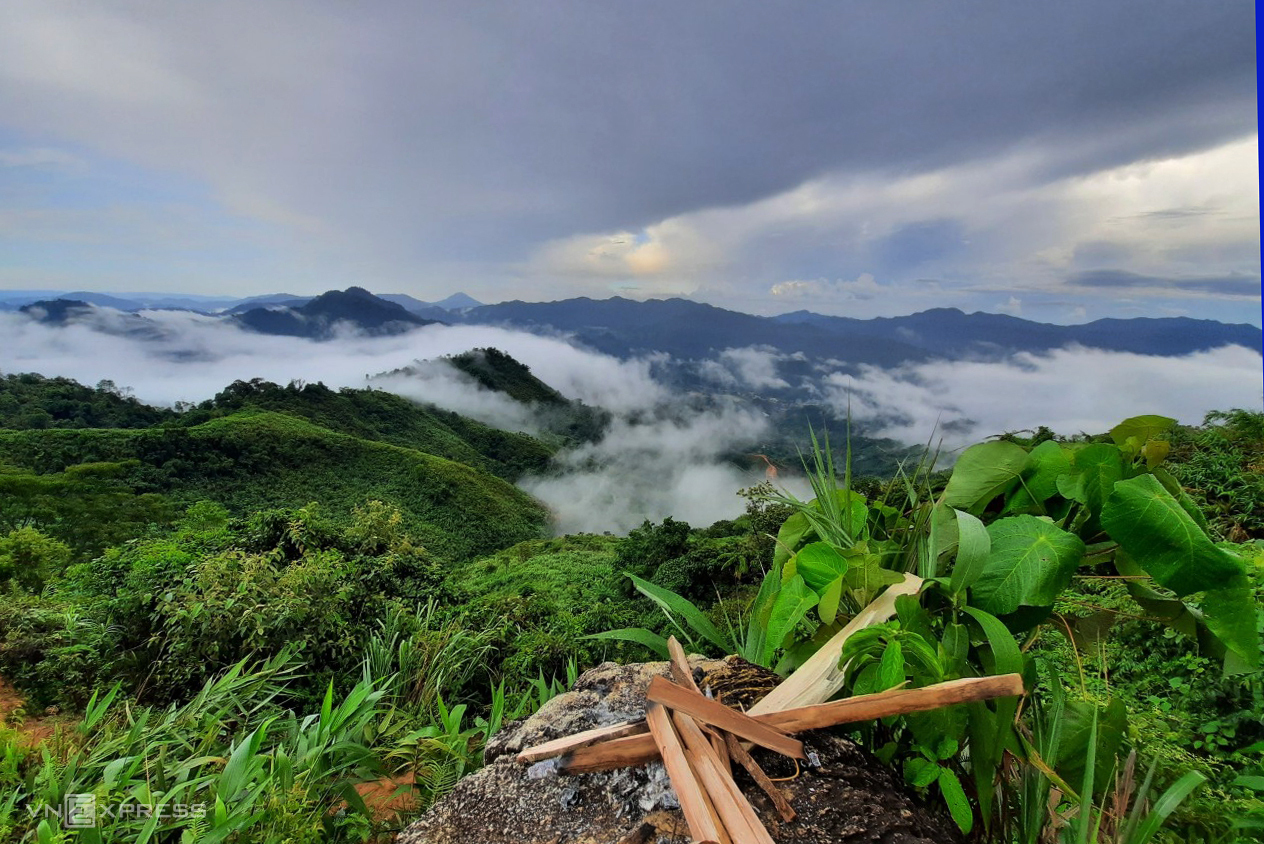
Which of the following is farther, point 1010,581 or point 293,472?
point 293,472

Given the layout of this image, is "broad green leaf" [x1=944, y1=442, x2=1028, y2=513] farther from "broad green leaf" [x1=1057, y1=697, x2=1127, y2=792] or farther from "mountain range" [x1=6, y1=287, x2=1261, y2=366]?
"mountain range" [x1=6, y1=287, x2=1261, y2=366]

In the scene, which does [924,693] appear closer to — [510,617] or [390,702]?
[390,702]

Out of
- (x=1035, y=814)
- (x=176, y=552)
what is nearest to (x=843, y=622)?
(x=1035, y=814)

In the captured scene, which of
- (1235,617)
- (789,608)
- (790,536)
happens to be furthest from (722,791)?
(1235,617)

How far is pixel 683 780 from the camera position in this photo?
2.34 ft

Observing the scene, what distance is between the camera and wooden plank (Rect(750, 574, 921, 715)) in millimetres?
831

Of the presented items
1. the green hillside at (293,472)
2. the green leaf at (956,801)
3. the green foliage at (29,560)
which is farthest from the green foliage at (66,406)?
the green leaf at (956,801)

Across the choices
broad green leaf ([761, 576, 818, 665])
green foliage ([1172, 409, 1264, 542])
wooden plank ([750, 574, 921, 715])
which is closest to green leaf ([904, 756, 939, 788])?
wooden plank ([750, 574, 921, 715])

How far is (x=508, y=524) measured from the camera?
40.0 meters

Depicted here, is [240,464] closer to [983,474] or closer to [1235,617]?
[983,474]

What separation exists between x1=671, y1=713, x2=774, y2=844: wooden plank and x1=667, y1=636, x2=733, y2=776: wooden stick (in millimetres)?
19

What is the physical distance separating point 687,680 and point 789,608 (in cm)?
19

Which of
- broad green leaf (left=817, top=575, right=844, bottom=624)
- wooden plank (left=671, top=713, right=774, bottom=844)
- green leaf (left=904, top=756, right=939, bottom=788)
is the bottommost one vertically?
green leaf (left=904, top=756, right=939, bottom=788)

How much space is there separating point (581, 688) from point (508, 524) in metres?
40.2
